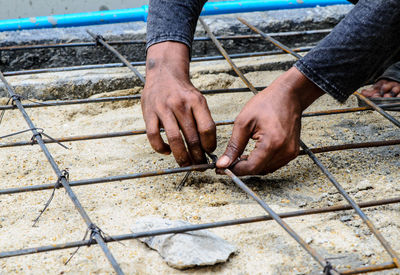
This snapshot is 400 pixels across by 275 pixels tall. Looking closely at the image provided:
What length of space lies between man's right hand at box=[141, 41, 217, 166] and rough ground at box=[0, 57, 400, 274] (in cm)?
18

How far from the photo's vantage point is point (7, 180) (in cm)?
157

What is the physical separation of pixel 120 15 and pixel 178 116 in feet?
6.38

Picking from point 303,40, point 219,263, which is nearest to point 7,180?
point 219,263

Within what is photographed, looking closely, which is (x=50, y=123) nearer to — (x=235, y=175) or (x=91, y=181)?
(x=91, y=181)

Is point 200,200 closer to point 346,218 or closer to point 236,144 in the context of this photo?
point 236,144

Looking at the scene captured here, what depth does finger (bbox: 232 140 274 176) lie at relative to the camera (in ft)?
4.05

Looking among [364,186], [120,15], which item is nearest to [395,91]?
[364,186]

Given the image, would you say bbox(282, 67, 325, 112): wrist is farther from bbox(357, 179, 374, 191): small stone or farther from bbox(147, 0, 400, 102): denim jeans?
bbox(357, 179, 374, 191): small stone

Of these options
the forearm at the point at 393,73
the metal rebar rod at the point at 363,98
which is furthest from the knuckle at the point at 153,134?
the forearm at the point at 393,73

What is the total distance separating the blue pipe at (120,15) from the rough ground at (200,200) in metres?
1.07

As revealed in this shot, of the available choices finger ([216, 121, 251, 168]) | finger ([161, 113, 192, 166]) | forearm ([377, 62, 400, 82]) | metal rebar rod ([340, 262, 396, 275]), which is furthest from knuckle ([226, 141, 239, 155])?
forearm ([377, 62, 400, 82])

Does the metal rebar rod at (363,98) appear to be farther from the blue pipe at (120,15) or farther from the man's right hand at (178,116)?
the blue pipe at (120,15)

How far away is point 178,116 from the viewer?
1291 mm

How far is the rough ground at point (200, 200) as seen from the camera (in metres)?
1.12
